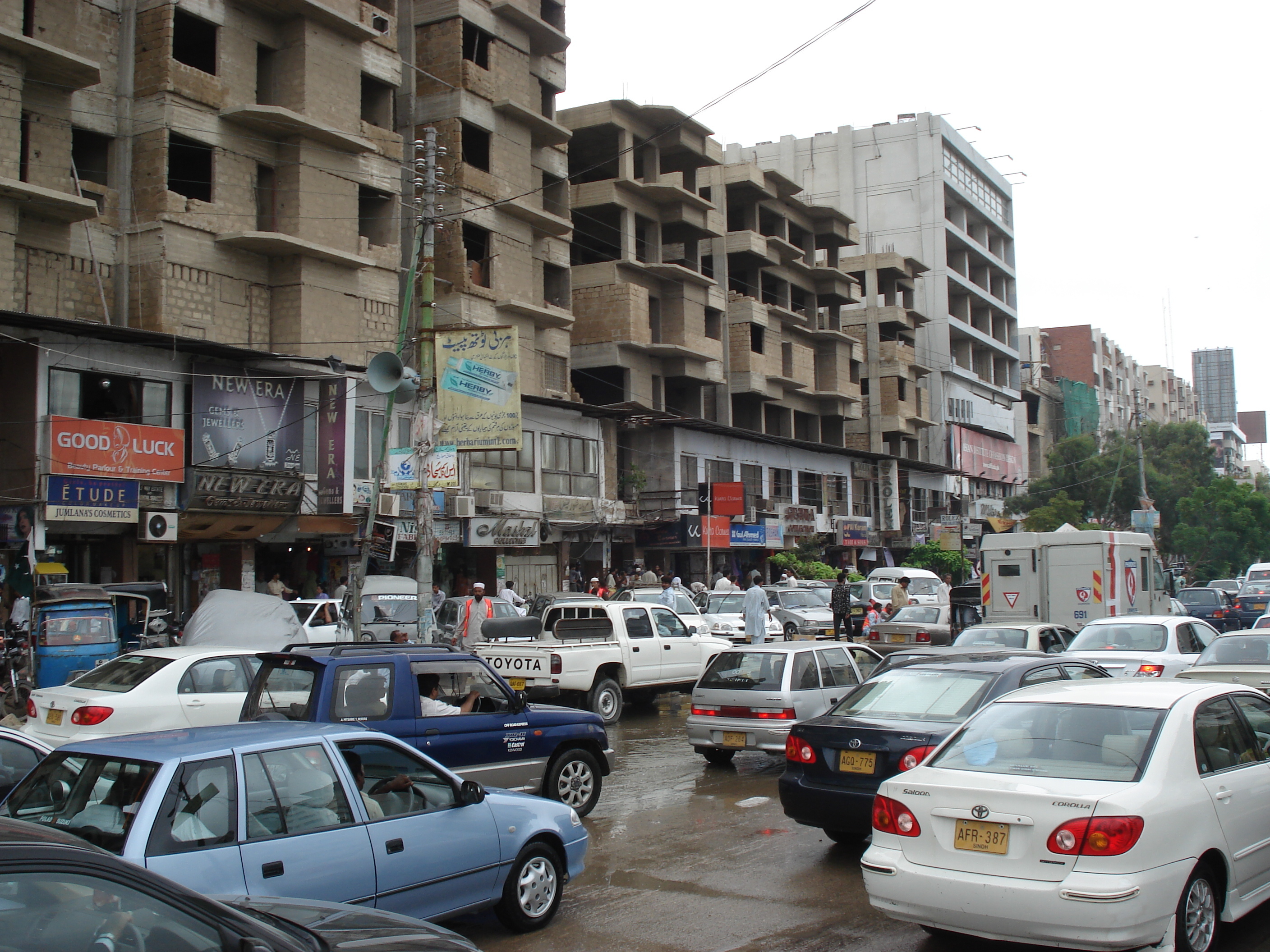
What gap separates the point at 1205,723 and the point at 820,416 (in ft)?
165

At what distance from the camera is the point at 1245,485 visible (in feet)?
212

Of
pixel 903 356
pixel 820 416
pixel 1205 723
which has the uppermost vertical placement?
pixel 903 356

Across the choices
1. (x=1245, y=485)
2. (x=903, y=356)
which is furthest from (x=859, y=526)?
(x=1245, y=485)

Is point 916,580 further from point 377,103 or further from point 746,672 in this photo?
point 746,672

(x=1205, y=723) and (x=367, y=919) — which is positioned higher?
(x=1205, y=723)

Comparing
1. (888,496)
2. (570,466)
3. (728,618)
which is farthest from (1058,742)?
(888,496)

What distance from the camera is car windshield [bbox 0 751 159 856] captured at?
17.1 ft

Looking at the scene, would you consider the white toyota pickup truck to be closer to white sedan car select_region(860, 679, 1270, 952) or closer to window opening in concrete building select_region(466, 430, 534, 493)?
white sedan car select_region(860, 679, 1270, 952)

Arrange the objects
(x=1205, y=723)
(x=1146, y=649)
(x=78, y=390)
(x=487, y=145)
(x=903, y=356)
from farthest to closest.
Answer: (x=903, y=356)
(x=487, y=145)
(x=78, y=390)
(x=1146, y=649)
(x=1205, y=723)

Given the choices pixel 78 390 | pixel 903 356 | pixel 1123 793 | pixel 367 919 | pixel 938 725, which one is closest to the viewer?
pixel 367 919

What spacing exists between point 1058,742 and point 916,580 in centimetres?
2900

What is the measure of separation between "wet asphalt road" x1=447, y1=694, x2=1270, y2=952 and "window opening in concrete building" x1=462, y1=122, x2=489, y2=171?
85.0 feet

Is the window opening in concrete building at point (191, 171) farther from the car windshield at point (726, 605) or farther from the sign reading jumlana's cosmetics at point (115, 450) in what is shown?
the car windshield at point (726, 605)

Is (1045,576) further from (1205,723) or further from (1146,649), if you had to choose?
(1205,723)
